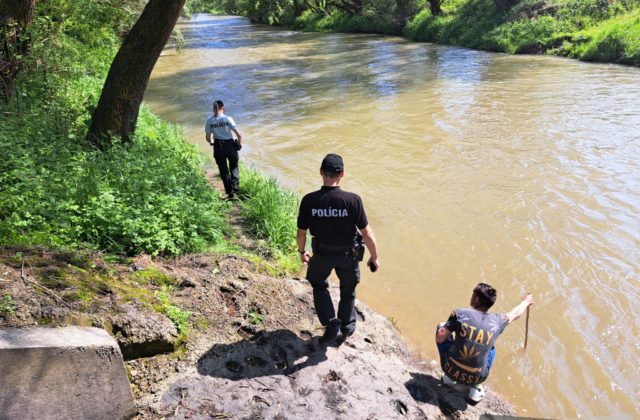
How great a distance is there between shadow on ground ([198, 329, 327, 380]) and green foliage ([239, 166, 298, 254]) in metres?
2.07

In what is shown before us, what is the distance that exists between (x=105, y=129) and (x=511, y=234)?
6.28 meters

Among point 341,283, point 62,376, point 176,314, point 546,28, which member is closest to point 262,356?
point 176,314

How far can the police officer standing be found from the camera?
411 centimetres

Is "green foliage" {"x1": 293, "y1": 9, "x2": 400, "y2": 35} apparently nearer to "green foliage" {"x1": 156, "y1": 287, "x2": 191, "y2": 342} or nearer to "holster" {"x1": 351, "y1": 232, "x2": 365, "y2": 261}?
"holster" {"x1": 351, "y1": 232, "x2": 365, "y2": 261}

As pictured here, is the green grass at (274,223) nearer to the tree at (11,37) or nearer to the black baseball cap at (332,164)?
the black baseball cap at (332,164)

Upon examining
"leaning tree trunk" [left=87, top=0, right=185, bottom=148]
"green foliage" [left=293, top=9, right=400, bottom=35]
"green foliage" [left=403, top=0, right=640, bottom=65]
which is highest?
"green foliage" [left=293, top=9, right=400, bottom=35]

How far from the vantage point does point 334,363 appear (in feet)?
14.2

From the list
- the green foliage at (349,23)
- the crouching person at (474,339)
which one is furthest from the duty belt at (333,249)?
the green foliage at (349,23)

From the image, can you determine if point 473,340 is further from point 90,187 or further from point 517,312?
point 90,187

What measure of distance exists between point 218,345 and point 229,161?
4.23 meters

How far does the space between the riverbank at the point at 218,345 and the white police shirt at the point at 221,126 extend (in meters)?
3.20

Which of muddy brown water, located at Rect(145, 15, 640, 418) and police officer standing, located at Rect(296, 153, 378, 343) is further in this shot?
muddy brown water, located at Rect(145, 15, 640, 418)

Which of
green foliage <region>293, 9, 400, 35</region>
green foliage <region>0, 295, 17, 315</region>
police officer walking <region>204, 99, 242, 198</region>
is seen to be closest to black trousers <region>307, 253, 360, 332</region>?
green foliage <region>0, 295, 17, 315</region>

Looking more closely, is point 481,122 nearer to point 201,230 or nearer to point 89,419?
point 201,230
